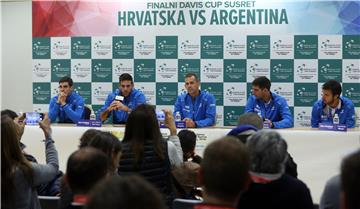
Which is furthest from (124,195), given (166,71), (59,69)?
(59,69)

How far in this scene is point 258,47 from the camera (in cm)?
692

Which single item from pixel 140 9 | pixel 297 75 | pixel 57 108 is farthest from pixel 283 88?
pixel 57 108

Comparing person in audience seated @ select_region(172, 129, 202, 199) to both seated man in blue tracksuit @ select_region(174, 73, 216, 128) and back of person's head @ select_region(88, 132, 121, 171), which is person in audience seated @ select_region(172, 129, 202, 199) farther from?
seated man in blue tracksuit @ select_region(174, 73, 216, 128)

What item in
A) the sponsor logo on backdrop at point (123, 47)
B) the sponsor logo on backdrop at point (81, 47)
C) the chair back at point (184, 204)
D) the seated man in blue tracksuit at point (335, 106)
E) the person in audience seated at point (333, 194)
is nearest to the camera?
the person in audience seated at point (333, 194)

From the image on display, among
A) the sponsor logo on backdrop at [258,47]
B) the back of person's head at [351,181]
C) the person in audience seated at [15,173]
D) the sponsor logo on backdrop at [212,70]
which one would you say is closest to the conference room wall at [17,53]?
the sponsor logo on backdrop at [212,70]

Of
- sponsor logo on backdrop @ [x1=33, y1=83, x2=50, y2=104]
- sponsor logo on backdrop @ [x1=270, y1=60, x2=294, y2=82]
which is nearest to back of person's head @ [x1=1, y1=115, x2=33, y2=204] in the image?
sponsor logo on backdrop @ [x1=270, y1=60, x2=294, y2=82]

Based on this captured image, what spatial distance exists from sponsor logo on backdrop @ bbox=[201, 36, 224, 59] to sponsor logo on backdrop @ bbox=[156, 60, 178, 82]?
42 cm

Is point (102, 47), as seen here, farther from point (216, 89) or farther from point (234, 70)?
point (234, 70)

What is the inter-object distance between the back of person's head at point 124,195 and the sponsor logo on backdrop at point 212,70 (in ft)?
19.6

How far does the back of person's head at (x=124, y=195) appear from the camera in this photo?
106 cm

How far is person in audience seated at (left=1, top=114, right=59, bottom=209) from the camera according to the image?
7.90 feet

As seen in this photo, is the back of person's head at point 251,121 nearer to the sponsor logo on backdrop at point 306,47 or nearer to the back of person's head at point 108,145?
the back of person's head at point 108,145

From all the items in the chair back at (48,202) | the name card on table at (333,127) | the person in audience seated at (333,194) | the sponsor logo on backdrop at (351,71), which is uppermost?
the sponsor logo on backdrop at (351,71)

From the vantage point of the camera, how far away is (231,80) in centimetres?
704
